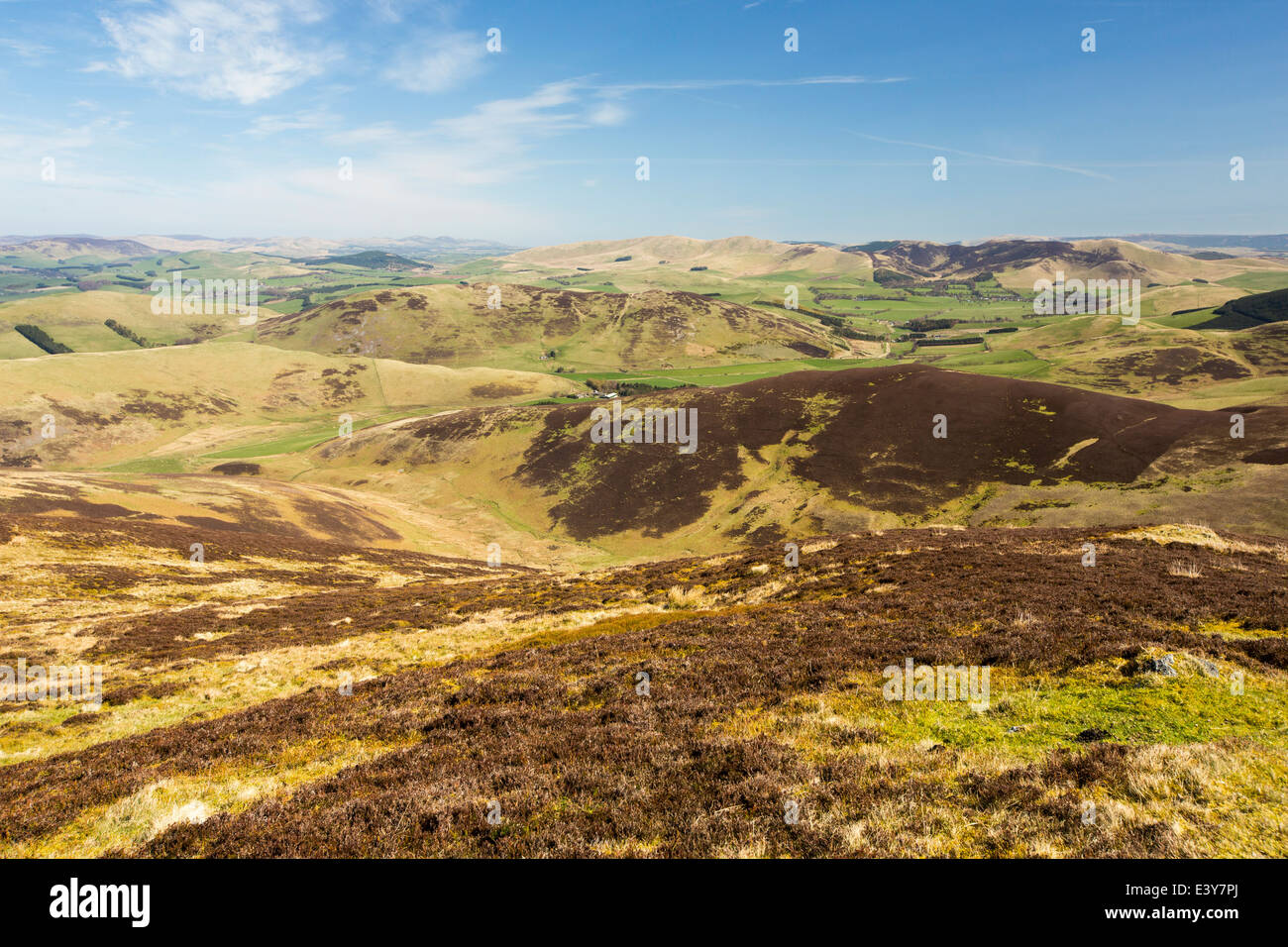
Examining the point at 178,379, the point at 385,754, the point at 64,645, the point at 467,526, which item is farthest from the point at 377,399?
the point at 385,754

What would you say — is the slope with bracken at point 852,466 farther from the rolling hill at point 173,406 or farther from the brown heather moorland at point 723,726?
the rolling hill at point 173,406

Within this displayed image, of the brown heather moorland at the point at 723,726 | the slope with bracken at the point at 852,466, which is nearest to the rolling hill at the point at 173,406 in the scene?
the slope with bracken at the point at 852,466

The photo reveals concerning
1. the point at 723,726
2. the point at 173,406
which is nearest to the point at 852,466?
the point at 723,726

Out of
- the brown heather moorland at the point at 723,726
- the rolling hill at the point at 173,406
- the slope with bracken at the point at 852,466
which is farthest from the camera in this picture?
the rolling hill at the point at 173,406

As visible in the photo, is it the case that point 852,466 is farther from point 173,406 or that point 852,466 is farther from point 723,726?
point 173,406

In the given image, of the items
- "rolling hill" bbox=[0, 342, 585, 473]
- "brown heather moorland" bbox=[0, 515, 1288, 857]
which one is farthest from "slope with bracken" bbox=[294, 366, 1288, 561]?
"rolling hill" bbox=[0, 342, 585, 473]

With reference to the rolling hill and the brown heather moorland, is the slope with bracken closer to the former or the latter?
the brown heather moorland

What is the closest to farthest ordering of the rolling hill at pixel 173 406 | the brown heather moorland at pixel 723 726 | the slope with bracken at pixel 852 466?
the brown heather moorland at pixel 723 726 < the slope with bracken at pixel 852 466 < the rolling hill at pixel 173 406

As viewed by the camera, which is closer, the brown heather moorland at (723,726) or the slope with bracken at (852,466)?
the brown heather moorland at (723,726)

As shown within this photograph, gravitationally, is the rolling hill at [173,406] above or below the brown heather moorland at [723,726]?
above

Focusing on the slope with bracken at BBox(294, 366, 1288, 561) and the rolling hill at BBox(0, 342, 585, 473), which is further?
the rolling hill at BBox(0, 342, 585, 473)
